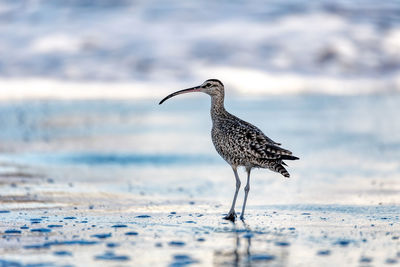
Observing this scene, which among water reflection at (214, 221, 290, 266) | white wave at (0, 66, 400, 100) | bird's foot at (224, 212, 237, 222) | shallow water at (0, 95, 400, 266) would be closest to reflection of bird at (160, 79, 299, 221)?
bird's foot at (224, 212, 237, 222)

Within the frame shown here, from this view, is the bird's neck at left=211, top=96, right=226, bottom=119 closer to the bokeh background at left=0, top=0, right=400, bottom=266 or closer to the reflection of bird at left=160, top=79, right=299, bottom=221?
the reflection of bird at left=160, top=79, right=299, bottom=221

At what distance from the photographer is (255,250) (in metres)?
6.24

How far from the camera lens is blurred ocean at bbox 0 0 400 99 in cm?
3512

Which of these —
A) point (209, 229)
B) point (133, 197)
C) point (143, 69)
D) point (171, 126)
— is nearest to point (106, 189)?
point (133, 197)

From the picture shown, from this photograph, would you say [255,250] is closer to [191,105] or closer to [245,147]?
[245,147]

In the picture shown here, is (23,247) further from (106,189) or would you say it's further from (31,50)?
(31,50)

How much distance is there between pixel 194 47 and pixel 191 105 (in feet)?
42.3

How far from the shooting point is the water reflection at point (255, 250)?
5.84m

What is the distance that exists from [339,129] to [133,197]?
11084 mm

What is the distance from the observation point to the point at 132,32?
136 feet

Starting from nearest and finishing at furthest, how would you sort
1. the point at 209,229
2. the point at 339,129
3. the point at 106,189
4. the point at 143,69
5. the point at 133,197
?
the point at 209,229, the point at 133,197, the point at 106,189, the point at 339,129, the point at 143,69

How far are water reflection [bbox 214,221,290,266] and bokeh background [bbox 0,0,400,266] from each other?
0.53 ft

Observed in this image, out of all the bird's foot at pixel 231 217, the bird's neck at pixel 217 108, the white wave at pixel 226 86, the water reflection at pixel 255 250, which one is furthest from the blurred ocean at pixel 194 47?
the water reflection at pixel 255 250

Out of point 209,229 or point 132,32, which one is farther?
point 132,32
